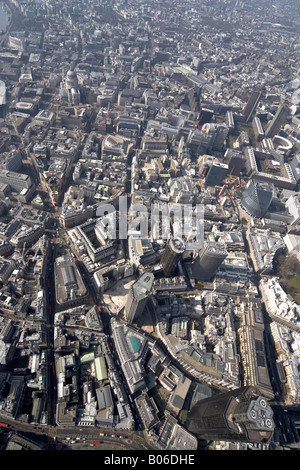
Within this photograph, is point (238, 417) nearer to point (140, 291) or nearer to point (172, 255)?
point (140, 291)

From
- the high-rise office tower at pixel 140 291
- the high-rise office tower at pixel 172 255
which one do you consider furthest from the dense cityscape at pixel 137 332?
the high-rise office tower at pixel 172 255

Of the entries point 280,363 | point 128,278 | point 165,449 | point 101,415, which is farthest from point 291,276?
point 101,415

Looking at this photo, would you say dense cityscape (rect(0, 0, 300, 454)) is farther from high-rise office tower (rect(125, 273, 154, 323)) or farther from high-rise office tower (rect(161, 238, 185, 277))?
high-rise office tower (rect(161, 238, 185, 277))

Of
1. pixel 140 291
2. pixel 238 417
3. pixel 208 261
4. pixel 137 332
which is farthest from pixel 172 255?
pixel 238 417

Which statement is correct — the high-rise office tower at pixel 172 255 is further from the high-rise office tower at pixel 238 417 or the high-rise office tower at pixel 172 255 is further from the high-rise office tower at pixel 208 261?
the high-rise office tower at pixel 238 417

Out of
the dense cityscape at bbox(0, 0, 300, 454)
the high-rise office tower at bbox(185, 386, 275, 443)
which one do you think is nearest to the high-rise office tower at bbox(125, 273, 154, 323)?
the dense cityscape at bbox(0, 0, 300, 454)

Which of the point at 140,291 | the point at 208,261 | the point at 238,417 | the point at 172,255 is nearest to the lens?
the point at 238,417
